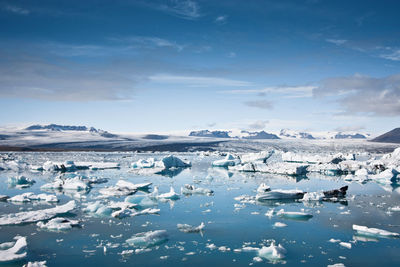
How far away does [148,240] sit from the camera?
5906 mm

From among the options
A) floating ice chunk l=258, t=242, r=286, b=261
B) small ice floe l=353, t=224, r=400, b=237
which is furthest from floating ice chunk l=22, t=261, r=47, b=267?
small ice floe l=353, t=224, r=400, b=237

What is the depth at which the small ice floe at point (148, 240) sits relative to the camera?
5.83 metres

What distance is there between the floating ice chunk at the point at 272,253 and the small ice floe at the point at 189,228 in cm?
173

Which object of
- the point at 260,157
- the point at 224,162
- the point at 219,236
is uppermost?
the point at 260,157

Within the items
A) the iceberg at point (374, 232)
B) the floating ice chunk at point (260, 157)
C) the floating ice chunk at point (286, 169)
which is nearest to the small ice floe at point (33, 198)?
the iceberg at point (374, 232)

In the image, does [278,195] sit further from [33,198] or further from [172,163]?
[172,163]

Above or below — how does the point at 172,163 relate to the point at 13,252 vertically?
above

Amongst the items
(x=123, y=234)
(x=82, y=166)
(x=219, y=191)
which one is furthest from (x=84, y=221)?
(x=82, y=166)

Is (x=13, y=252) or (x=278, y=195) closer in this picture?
(x=13, y=252)

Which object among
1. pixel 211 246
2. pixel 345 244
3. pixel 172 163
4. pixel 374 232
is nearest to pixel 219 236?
pixel 211 246

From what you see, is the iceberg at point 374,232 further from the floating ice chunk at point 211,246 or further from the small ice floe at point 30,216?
the small ice floe at point 30,216

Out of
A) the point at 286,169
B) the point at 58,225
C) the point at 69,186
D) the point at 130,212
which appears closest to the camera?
the point at 58,225

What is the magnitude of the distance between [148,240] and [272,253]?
2.16 m

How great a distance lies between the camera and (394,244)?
6.03 meters
